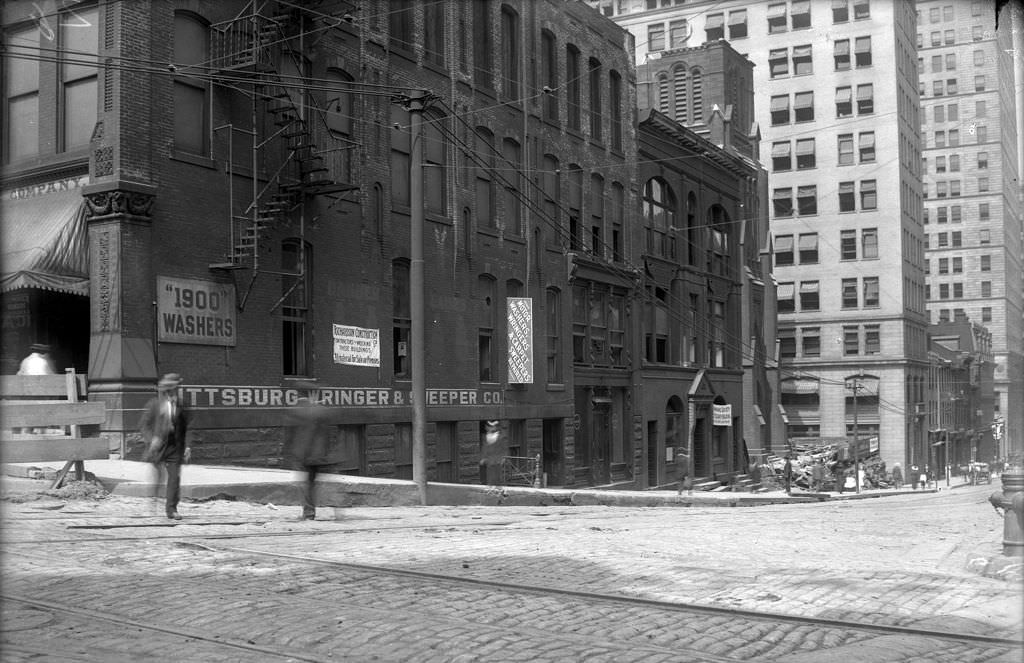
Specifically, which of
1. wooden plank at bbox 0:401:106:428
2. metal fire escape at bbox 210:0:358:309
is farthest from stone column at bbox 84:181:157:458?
wooden plank at bbox 0:401:106:428

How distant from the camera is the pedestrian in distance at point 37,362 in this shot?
1847 centimetres

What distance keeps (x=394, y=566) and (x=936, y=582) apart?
5.28 m

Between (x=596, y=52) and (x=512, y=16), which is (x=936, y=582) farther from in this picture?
(x=596, y=52)

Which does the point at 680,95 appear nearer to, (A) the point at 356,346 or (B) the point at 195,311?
(A) the point at 356,346

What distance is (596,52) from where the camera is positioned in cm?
3606

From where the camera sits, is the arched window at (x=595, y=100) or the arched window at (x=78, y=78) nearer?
the arched window at (x=78, y=78)

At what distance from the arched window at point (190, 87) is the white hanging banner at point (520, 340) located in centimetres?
1202

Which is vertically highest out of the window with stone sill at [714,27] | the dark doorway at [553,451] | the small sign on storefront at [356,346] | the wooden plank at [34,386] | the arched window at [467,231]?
the window with stone sill at [714,27]

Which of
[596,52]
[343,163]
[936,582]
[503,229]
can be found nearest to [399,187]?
[343,163]

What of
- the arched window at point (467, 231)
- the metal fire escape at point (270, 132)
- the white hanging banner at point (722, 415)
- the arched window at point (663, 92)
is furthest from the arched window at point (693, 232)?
the metal fire escape at point (270, 132)

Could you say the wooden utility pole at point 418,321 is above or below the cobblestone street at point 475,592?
above

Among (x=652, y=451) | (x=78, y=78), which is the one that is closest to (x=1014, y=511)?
(x=78, y=78)

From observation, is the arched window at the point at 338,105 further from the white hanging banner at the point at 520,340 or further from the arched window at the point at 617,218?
the arched window at the point at 617,218

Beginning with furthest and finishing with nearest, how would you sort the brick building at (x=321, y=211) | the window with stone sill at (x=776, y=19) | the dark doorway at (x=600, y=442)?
the window with stone sill at (x=776, y=19) < the dark doorway at (x=600, y=442) < the brick building at (x=321, y=211)
